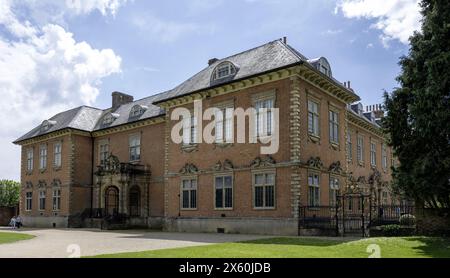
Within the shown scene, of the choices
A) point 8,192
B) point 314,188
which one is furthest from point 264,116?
point 8,192

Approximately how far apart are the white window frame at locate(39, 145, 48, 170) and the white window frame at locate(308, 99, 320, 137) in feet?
92.5

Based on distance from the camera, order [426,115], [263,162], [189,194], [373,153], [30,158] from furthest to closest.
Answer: [30,158], [373,153], [189,194], [263,162], [426,115]

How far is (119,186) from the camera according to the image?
34.0 metres

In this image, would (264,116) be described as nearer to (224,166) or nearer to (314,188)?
(224,166)

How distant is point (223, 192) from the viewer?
2683cm

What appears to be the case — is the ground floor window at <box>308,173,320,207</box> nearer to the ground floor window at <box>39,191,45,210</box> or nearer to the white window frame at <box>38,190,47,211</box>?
the white window frame at <box>38,190,47,211</box>

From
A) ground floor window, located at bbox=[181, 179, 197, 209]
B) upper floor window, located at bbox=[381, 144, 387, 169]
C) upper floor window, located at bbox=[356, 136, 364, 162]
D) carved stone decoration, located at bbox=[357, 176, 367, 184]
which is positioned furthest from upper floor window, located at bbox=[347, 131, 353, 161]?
ground floor window, located at bbox=[181, 179, 197, 209]

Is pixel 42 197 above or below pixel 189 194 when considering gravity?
below

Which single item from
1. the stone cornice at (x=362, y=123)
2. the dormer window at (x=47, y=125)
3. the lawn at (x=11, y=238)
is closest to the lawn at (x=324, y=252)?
the lawn at (x=11, y=238)

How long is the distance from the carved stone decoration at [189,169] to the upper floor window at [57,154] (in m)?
16.7

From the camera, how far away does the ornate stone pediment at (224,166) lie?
87.3 feet

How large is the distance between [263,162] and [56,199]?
2407 cm

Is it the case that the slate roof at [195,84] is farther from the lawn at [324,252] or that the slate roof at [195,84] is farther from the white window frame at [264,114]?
the lawn at [324,252]

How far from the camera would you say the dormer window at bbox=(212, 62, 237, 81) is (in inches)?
1100
